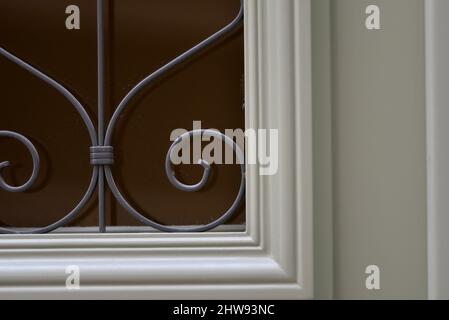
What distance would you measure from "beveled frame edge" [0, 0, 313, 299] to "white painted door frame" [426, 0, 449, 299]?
0.48 feet

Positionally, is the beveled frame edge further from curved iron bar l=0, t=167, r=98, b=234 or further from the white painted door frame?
the white painted door frame

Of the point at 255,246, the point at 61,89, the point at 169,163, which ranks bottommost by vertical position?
the point at 255,246

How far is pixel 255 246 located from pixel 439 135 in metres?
0.26

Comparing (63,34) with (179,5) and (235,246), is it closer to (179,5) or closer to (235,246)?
(179,5)

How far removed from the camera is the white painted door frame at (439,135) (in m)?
0.50

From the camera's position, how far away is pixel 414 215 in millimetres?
521

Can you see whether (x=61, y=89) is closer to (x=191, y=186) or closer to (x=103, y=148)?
(x=103, y=148)

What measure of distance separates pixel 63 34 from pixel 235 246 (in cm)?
38

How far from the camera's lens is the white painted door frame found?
0.50m

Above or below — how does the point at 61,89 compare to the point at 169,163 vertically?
above

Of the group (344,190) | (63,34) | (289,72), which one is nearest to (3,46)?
(63,34)

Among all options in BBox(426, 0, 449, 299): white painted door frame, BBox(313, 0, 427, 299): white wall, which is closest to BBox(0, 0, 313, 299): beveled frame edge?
BBox(313, 0, 427, 299): white wall

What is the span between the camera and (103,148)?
57 cm

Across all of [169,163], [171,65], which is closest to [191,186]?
[169,163]
